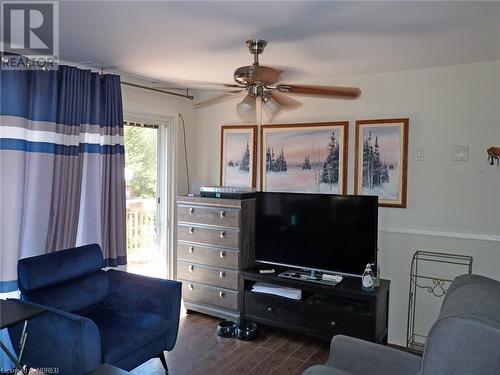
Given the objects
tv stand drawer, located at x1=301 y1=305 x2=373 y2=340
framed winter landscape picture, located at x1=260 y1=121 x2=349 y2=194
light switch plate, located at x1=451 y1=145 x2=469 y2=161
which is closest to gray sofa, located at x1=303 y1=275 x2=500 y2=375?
tv stand drawer, located at x1=301 y1=305 x2=373 y2=340

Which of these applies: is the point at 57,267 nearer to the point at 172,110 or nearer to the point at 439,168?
the point at 172,110

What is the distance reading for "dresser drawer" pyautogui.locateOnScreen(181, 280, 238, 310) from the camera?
3719 mm

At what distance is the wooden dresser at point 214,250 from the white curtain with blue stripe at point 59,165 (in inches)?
26.5

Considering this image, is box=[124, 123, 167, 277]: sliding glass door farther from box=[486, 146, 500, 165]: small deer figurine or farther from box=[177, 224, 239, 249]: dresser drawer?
box=[486, 146, 500, 165]: small deer figurine

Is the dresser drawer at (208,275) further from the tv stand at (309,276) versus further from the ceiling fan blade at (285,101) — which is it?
the ceiling fan blade at (285,101)

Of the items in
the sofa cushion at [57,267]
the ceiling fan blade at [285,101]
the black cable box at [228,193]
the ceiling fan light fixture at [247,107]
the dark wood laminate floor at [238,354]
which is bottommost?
the dark wood laminate floor at [238,354]

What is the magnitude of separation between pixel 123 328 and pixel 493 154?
2940 mm

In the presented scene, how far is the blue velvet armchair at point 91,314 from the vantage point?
221 centimetres

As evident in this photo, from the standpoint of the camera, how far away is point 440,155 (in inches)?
127

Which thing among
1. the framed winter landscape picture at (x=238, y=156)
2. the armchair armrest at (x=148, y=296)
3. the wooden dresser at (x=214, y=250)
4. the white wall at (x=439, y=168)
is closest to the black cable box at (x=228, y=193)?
the wooden dresser at (x=214, y=250)

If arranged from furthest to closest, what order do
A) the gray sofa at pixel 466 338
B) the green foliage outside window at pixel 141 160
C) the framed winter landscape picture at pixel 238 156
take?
the framed winter landscape picture at pixel 238 156 → the green foliage outside window at pixel 141 160 → the gray sofa at pixel 466 338

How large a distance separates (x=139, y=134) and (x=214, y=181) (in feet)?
3.25

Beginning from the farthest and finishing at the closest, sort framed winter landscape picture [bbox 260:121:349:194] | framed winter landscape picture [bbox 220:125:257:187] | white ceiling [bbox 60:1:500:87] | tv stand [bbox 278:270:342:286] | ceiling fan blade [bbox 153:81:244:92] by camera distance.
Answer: framed winter landscape picture [bbox 220:125:257:187]
ceiling fan blade [bbox 153:81:244:92]
framed winter landscape picture [bbox 260:121:349:194]
tv stand [bbox 278:270:342:286]
white ceiling [bbox 60:1:500:87]
